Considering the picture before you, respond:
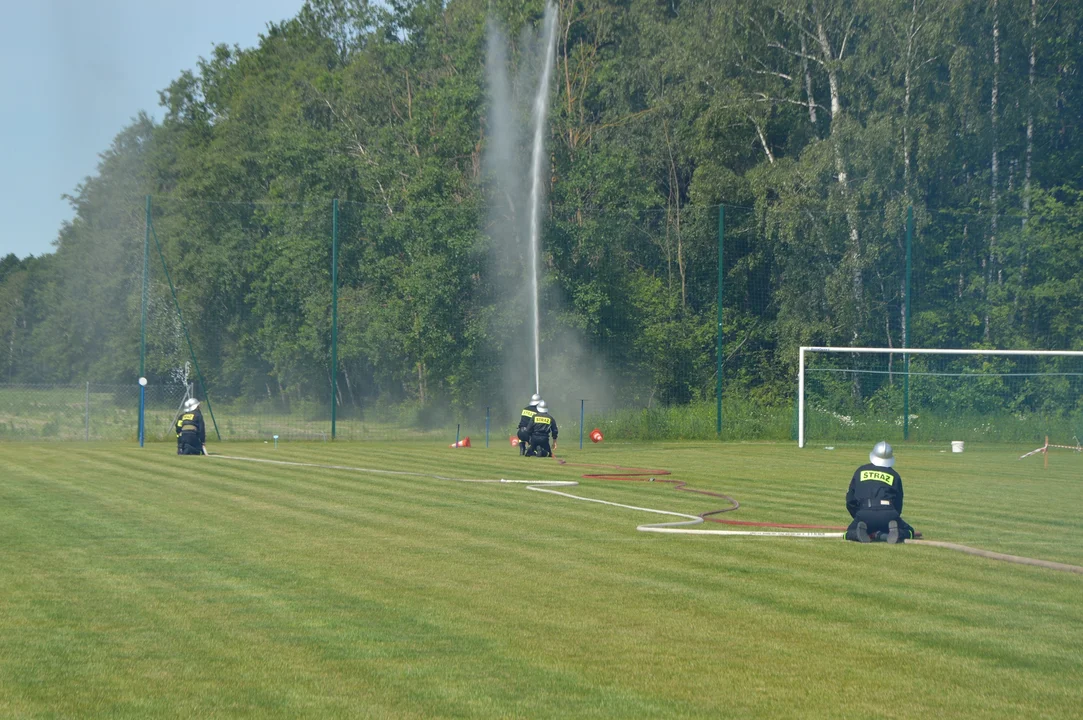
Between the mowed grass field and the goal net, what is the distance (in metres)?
21.1

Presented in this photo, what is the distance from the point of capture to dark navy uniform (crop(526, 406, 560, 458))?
28.7 meters

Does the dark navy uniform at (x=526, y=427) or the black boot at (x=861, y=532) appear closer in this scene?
the black boot at (x=861, y=532)

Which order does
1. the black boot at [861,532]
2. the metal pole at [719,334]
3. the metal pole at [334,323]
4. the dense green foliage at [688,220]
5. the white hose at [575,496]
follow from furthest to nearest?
the dense green foliage at [688,220] → the metal pole at [719,334] → the metal pole at [334,323] → the white hose at [575,496] → the black boot at [861,532]

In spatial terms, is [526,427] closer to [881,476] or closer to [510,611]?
[881,476]

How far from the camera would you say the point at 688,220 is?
4697 centimetres

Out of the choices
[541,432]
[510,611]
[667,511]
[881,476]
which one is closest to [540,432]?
[541,432]

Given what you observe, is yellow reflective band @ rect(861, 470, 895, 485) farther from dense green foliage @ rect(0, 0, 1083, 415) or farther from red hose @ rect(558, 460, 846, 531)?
dense green foliage @ rect(0, 0, 1083, 415)

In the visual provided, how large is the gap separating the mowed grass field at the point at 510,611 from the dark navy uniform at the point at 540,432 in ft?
30.4

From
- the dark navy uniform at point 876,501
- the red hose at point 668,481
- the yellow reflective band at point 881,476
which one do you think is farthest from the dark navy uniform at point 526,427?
the yellow reflective band at point 881,476

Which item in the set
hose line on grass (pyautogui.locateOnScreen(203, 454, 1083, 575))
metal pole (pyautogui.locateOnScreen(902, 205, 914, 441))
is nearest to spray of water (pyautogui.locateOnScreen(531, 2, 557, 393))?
metal pole (pyautogui.locateOnScreen(902, 205, 914, 441))

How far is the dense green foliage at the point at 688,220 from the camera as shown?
4422 cm

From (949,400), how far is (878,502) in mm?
28967

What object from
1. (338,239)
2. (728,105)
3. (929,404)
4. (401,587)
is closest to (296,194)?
(338,239)

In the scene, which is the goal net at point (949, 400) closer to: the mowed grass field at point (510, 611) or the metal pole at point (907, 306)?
the metal pole at point (907, 306)
